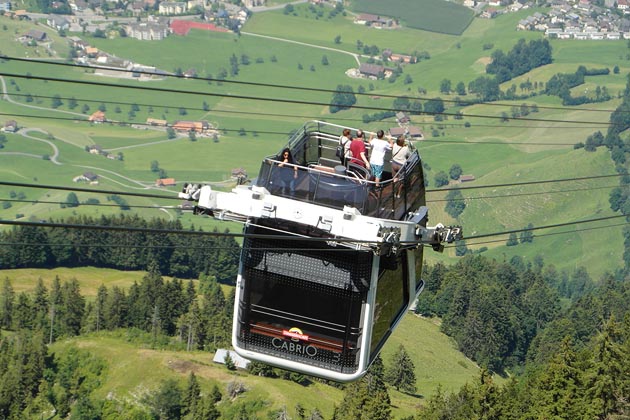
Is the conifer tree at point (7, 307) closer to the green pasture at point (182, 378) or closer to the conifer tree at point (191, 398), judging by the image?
the green pasture at point (182, 378)

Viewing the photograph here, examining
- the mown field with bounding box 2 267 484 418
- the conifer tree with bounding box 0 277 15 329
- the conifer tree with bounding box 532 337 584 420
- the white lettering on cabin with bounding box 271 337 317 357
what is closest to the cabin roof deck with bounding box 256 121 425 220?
the white lettering on cabin with bounding box 271 337 317 357

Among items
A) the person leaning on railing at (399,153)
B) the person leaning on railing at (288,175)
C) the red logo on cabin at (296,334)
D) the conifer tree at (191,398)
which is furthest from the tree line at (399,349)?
the person leaning on railing at (288,175)

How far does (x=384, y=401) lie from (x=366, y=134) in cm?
6238

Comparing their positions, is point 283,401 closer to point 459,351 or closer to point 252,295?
point 459,351

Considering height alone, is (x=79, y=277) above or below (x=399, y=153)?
below

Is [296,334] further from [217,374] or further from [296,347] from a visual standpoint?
[217,374]

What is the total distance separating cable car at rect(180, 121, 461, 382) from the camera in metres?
32.1

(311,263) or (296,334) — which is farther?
(296,334)

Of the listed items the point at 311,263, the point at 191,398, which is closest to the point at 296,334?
the point at 311,263

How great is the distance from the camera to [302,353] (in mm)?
33844

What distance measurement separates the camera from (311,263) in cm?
3322

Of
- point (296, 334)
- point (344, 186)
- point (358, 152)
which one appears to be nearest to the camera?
point (344, 186)

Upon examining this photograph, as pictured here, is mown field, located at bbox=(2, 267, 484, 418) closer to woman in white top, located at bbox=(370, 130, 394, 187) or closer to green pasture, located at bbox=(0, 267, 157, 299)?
green pasture, located at bbox=(0, 267, 157, 299)

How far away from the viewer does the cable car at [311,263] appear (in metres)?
32.1
